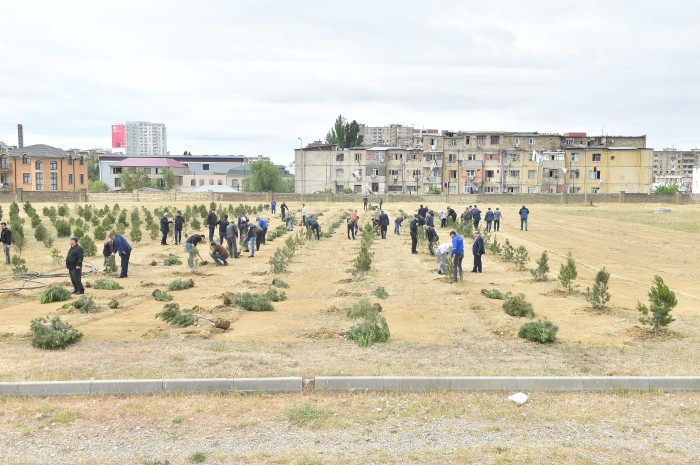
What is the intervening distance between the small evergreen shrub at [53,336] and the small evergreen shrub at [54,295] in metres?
4.91

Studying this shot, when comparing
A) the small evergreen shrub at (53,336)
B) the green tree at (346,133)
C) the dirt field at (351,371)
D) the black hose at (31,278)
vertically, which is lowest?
the dirt field at (351,371)

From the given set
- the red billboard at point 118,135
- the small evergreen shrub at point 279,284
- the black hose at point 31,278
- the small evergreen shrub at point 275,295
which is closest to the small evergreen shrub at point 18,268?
the black hose at point 31,278

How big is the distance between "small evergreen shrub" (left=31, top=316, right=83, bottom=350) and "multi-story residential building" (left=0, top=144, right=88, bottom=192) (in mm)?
93148

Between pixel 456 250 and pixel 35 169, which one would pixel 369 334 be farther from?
pixel 35 169

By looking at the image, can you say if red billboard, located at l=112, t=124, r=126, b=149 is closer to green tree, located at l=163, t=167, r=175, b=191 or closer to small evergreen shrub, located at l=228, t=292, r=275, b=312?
green tree, located at l=163, t=167, r=175, b=191

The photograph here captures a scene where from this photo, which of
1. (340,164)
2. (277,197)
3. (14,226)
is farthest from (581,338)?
(340,164)

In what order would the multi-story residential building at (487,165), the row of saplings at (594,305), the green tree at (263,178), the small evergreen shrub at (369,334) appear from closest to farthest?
1. the small evergreen shrub at (369,334)
2. the row of saplings at (594,305)
3. the multi-story residential building at (487,165)
4. the green tree at (263,178)

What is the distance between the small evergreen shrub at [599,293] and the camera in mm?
16312

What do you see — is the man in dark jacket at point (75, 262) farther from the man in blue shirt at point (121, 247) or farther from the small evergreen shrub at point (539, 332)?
the small evergreen shrub at point (539, 332)

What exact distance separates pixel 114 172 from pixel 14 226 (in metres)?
103

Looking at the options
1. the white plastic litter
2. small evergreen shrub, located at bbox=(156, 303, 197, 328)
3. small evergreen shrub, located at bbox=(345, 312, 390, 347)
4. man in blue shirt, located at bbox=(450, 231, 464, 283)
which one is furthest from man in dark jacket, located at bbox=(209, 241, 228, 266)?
the white plastic litter

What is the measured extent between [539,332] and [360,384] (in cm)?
464

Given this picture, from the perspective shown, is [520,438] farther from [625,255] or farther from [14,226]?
[14,226]

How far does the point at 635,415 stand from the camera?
909cm
